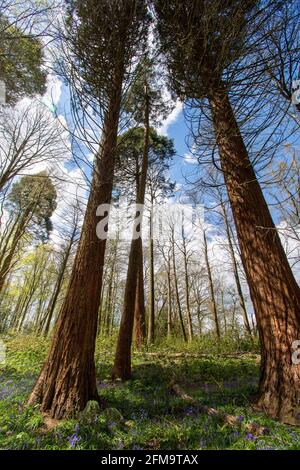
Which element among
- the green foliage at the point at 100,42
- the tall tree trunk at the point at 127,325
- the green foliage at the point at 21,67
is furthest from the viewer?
the green foliage at the point at 21,67

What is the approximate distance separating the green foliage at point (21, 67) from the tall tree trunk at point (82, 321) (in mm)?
3097

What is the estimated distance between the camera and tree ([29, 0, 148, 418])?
2.85 metres

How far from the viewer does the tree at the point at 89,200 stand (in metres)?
2.85

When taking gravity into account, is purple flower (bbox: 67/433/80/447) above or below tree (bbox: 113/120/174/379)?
below

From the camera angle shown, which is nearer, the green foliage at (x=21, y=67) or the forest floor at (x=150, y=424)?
the forest floor at (x=150, y=424)

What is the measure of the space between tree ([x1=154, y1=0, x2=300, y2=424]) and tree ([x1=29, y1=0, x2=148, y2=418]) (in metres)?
1.01

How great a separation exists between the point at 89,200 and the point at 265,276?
276cm

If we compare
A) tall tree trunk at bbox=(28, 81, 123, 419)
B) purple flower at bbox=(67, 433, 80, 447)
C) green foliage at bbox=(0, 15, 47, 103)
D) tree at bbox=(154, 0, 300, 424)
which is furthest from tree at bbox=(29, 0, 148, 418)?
green foliage at bbox=(0, 15, 47, 103)

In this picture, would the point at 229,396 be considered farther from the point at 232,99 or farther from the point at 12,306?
the point at 12,306

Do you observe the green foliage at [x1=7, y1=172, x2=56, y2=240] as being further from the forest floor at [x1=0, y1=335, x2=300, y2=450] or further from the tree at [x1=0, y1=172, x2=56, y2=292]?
the forest floor at [x1=0, y1=335, x2=300, y2=450]

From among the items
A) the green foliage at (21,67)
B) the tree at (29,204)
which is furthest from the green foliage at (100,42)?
the tree at (29,204)

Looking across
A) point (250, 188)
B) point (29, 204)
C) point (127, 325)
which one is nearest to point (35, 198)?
point (29, 204)

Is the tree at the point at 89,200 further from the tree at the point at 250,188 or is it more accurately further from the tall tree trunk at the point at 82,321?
the tree at the point at 250,188

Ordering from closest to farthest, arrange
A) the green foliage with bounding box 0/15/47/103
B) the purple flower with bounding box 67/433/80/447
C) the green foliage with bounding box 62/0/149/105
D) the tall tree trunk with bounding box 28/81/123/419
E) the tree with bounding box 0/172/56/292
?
the purple flower with bounding box 67/433/80/447 → the tall tree trunk with bounding box 28/81/123/419 → the green foliage with bounding box 62/0/149/105 → the green foliage with bounding box 0/15/47/103 → the tree with bounding box 0/172/56/292
